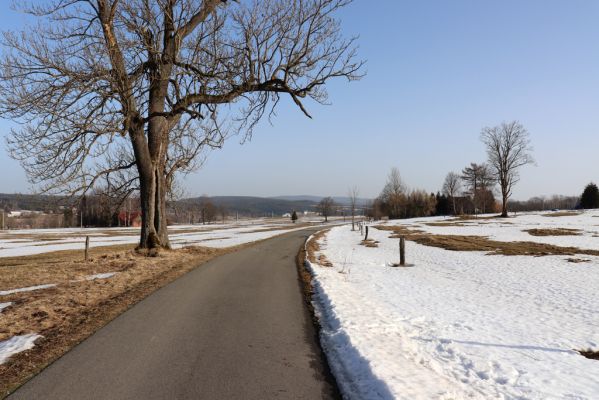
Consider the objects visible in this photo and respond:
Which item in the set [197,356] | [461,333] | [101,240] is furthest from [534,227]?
[197,356]

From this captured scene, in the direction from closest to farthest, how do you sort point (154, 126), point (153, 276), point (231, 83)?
point (153, 276)
point (231, 83)
point (154, 126)

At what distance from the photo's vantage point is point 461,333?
7.21 m

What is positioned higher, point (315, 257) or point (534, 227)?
point (534, 227)

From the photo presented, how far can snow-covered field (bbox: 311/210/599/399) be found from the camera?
462cm

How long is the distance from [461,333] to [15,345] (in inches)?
272

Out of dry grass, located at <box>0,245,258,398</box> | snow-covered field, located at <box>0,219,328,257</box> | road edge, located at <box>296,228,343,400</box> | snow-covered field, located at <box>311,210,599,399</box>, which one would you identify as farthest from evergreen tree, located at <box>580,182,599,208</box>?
A: dry grass, located at <box>0,245,258,398</box>

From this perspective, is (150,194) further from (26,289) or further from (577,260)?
(577,260)

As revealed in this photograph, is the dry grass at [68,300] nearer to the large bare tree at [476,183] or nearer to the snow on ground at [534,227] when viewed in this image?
the snow on ground at [534,227]

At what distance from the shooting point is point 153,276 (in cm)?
1272

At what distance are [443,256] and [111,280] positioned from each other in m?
16.4

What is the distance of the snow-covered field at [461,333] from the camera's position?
462cm

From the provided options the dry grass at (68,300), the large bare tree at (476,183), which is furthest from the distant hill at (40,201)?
the large bare tree at (476,183)

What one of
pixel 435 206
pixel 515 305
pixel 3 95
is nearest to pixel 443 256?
pixel 515 305

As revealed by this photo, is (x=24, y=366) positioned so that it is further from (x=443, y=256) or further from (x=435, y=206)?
(x=435, y=206)
